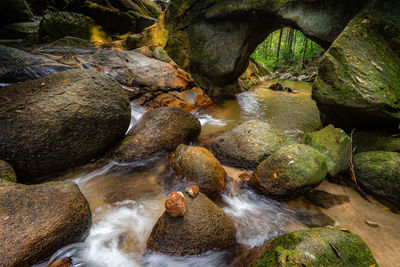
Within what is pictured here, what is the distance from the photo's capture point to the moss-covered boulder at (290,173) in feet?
A: 9.62

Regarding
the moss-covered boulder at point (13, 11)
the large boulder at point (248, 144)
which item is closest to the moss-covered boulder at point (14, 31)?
the moss-covered boulder at point (13, 11)

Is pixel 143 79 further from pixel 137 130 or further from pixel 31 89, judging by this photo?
pixel 31 89

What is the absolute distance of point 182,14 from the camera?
7.98 metres

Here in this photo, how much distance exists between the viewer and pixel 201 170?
10.3ft

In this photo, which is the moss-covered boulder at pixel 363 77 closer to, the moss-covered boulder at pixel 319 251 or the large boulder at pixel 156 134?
the moss-covered boulder at pixel 319 251

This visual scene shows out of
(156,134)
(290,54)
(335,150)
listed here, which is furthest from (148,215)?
(290,54)

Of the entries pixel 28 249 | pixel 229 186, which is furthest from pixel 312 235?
pixel 28 249

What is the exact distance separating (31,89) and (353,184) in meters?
5.71

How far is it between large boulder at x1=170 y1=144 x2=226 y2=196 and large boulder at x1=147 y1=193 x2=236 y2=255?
91 cm

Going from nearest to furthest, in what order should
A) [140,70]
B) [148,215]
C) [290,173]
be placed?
[148,215]
[290,173]
[140,70]

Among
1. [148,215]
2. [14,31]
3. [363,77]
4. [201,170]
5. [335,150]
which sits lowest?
[148,215]

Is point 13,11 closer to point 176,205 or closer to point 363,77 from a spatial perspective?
point 176,205

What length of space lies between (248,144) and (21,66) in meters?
5.61

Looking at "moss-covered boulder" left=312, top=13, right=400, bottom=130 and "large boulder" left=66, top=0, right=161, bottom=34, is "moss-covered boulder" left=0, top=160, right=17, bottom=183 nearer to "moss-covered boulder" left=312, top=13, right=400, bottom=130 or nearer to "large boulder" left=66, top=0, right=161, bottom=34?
"moss-covered boulder" left=312, top=13, right=400, bottom=130
